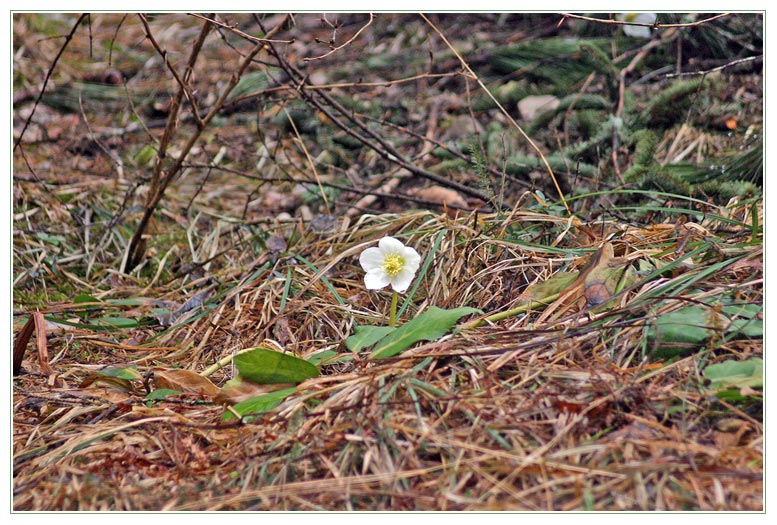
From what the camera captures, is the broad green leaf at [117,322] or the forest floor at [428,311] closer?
the forest floor at [428,311]

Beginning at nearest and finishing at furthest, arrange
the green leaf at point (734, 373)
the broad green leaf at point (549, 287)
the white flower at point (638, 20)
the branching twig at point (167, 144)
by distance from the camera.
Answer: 1. the green leaf at point (734, 373)
2. the broad green leaf at point (549, 287)
3. the branching twig at point (167, 144)
4. the white flower at point (638, 20)

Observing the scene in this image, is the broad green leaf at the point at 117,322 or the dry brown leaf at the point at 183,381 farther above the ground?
the broad green leaf at the point at 117,322

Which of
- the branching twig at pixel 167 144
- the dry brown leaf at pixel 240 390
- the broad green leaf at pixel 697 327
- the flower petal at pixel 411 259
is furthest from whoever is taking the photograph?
the branching twig at pixel 167 144

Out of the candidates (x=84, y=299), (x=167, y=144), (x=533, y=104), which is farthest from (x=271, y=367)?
(x=533, y=104)

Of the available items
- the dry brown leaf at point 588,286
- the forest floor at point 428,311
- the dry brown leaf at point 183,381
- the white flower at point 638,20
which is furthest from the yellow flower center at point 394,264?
the white flower at point 638,20

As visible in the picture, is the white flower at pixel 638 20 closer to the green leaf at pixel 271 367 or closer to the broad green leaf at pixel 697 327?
the broad green leaf at pixel 697 327

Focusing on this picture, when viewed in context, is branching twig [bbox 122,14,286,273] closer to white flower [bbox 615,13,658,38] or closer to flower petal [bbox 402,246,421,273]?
flower petal [bbox 402,246,421,273]

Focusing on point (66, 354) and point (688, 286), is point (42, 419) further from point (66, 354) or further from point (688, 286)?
point (688, 286)
